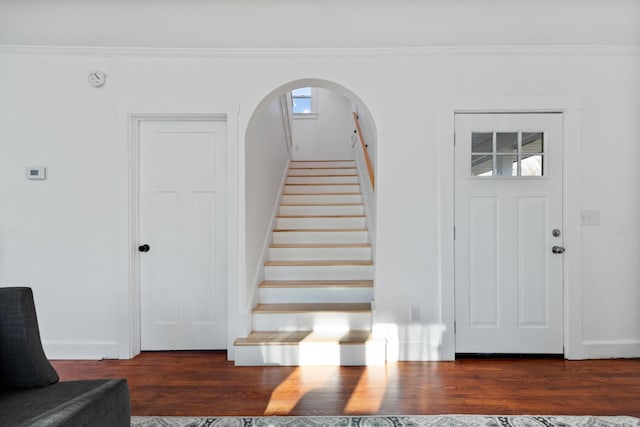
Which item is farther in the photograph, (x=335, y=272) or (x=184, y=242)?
(x=335, y=272)

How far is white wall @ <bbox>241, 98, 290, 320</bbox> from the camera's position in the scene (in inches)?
115

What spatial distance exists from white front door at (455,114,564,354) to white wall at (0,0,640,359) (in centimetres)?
13

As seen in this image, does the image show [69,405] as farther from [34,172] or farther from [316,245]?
[316,245]

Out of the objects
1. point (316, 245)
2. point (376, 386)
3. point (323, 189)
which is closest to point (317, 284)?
point (316, 245)

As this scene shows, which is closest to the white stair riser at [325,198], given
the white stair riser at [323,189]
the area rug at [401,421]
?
the white stair riser at [323,189]

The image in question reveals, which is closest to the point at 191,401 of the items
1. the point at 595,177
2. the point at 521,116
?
the point at 521,116

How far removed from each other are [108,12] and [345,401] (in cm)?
317

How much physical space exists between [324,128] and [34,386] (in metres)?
6.18

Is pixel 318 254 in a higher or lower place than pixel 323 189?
lower

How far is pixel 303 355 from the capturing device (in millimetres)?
2631

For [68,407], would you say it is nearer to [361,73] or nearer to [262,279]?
[262,279]

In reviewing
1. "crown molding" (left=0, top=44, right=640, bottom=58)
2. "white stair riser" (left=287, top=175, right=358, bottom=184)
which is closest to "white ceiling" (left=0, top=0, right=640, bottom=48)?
"crown molding" (left=0, top=44, right=640, bottom=58)

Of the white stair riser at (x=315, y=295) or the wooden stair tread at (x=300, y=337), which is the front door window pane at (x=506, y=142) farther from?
the wooden stair tread at (x=300, y=337)

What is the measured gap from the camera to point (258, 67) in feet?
9.16
